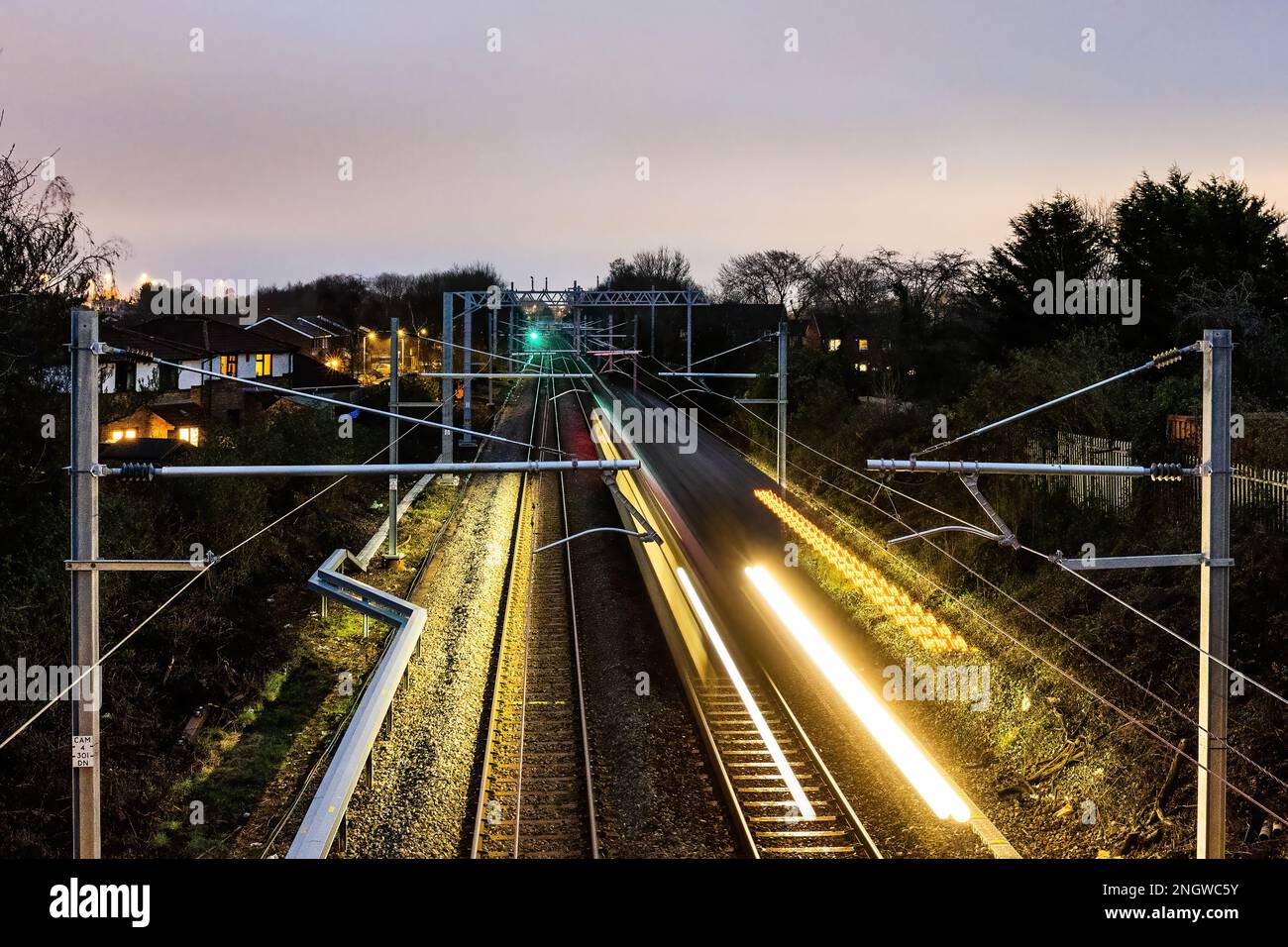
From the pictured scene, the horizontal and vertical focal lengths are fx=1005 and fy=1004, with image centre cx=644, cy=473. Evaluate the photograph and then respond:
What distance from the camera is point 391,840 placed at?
27.6 feet

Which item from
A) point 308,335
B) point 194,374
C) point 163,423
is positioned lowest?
point 163,423

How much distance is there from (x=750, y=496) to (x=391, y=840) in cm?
1600

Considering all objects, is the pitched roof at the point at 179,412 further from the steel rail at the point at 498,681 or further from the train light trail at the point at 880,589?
the train light trail at the point at 880,589

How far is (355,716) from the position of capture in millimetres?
10039

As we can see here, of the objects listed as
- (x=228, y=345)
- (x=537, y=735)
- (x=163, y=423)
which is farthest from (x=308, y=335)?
(x=537, y=735)

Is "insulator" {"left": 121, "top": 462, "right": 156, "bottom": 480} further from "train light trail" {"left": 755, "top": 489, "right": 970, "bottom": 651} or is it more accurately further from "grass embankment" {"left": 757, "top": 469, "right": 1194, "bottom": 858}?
"train light trail" {"left": 755, "top": 489, "right": 970, "bottom": 651}

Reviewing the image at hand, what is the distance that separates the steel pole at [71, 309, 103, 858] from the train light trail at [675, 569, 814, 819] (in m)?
5.54

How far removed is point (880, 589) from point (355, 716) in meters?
8.54

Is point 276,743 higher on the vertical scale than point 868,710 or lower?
lower

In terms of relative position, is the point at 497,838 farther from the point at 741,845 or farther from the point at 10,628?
the point at 10,628

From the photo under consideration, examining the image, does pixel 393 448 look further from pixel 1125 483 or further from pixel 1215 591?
pixel 1215 591

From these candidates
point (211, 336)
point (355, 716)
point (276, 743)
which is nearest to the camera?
point (355, 716)

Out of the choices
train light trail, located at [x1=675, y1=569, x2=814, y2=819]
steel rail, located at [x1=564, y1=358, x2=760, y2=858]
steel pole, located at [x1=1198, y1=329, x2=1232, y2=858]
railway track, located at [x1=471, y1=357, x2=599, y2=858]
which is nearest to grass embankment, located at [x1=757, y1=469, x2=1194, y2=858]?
train light trail, located at [x1=675, y1=569, x2=814, y2=819]
